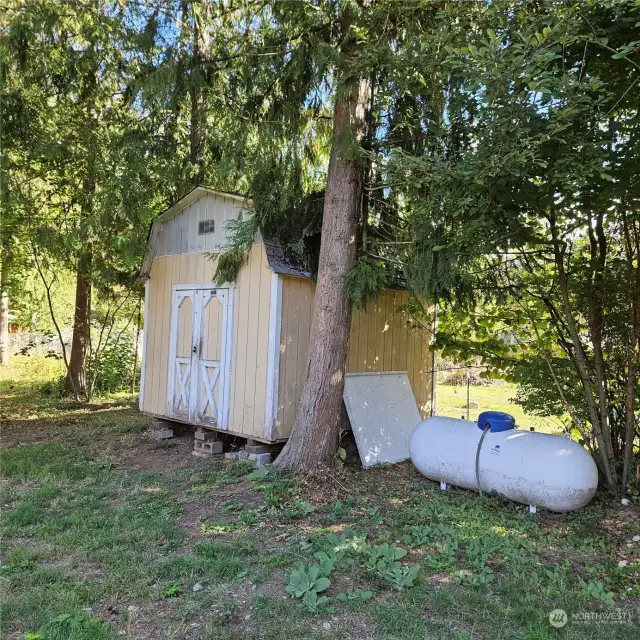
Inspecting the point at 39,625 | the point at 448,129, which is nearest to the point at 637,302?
the point at 448,129

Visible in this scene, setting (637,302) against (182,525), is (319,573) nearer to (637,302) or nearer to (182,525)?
(182,525)

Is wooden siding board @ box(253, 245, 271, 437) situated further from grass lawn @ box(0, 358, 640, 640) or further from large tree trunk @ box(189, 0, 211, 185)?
large tree trunk @ box(189, 0, 211, 185)

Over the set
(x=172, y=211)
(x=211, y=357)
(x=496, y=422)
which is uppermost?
(x=172, y=211)

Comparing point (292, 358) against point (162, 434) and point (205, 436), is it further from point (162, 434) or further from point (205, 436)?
point (162, 434)

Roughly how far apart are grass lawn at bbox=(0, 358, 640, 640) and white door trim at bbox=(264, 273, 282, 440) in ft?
2.06

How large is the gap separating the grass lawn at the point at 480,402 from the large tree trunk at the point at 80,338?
744cm

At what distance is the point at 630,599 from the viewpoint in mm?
3125

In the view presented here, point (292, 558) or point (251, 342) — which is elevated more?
point (251, 342)

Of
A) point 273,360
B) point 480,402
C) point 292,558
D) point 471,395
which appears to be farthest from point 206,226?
point 471,395

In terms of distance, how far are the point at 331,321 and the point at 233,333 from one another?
1.62 metres

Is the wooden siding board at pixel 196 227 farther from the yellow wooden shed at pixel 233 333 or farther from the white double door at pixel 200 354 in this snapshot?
the white double door at pixel 200 354

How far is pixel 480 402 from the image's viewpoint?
10.6m

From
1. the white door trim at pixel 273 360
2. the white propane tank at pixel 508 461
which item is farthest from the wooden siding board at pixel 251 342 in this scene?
the white propane tank at pixel 508 461

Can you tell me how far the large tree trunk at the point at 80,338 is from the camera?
10.3m
